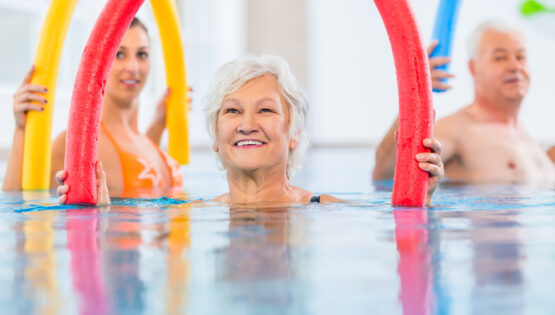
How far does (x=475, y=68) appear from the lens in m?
4.39

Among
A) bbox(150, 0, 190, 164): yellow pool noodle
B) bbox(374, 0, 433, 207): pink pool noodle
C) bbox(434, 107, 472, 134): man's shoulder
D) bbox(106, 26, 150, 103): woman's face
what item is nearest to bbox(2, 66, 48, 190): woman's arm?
bbox(106, 26, 150, 103): woman's face

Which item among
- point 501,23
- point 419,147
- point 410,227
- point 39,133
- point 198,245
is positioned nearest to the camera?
point 198,245

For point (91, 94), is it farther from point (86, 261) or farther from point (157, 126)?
point (157, 126)

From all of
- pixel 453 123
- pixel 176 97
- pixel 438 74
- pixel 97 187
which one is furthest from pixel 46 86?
pixel 453 123

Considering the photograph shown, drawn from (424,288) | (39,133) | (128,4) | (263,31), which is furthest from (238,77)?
(263,31)

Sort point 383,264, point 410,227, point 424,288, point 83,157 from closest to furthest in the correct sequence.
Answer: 1. point 424,288
2. point 383,264
3. point 410,227
4. point 83,157

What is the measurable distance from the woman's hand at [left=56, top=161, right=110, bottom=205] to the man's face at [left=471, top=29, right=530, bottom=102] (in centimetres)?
242

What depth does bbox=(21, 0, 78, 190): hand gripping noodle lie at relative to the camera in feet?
11.1

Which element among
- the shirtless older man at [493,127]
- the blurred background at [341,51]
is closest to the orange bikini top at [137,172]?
the shirtless older man at [493,127]

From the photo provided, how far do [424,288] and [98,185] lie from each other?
1.67 m

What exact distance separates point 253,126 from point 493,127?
7.08 ft

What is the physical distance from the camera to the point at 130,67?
3.57 meters

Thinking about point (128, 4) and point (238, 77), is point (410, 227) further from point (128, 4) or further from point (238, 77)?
point (128, 4)

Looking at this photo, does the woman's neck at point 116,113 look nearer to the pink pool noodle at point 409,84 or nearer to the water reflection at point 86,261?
the water reflection at point 86,261
